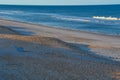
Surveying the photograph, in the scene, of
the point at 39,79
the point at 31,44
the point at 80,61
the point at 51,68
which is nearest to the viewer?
the point at 39,79

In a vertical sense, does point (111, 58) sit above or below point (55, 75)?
below

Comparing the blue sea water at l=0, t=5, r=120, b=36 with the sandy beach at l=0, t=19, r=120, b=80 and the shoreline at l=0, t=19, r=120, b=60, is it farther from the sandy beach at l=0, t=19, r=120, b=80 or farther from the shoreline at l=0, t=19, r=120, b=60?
the sandy beach at l=0, t=19, r=120, b=80

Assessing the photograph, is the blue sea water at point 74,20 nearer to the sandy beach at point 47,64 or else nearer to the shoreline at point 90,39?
the shoreline at point 90,39

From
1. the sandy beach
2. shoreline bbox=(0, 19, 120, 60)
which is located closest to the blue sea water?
shoreline bbox=(0, 19, 120, 60)

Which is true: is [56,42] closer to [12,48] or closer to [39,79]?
[12,48]

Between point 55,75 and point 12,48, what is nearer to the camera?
point 55,75

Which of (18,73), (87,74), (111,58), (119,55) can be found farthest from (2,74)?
(119,55)

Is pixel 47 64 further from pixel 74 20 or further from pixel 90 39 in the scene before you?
pixel 74 20

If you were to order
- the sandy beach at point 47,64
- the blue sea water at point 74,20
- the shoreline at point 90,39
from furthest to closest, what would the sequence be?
the blue sea water at point 74,20 → the shoreline at point 90,39 → the sandy beach at point 47,64

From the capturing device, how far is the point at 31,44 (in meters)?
21.9

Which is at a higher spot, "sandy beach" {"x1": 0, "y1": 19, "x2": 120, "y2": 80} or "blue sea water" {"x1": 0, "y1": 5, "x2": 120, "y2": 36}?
"sandy beach" {"x1": 0, "y1": 19, "x2": 120, "y2": 80}

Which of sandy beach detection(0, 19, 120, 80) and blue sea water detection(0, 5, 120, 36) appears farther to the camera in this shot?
blue sea water detection(0, 5, 120, 36)

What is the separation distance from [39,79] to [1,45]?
7.50m

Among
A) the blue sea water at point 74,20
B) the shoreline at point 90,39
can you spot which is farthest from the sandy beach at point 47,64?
the blue sea water at point 74,20
